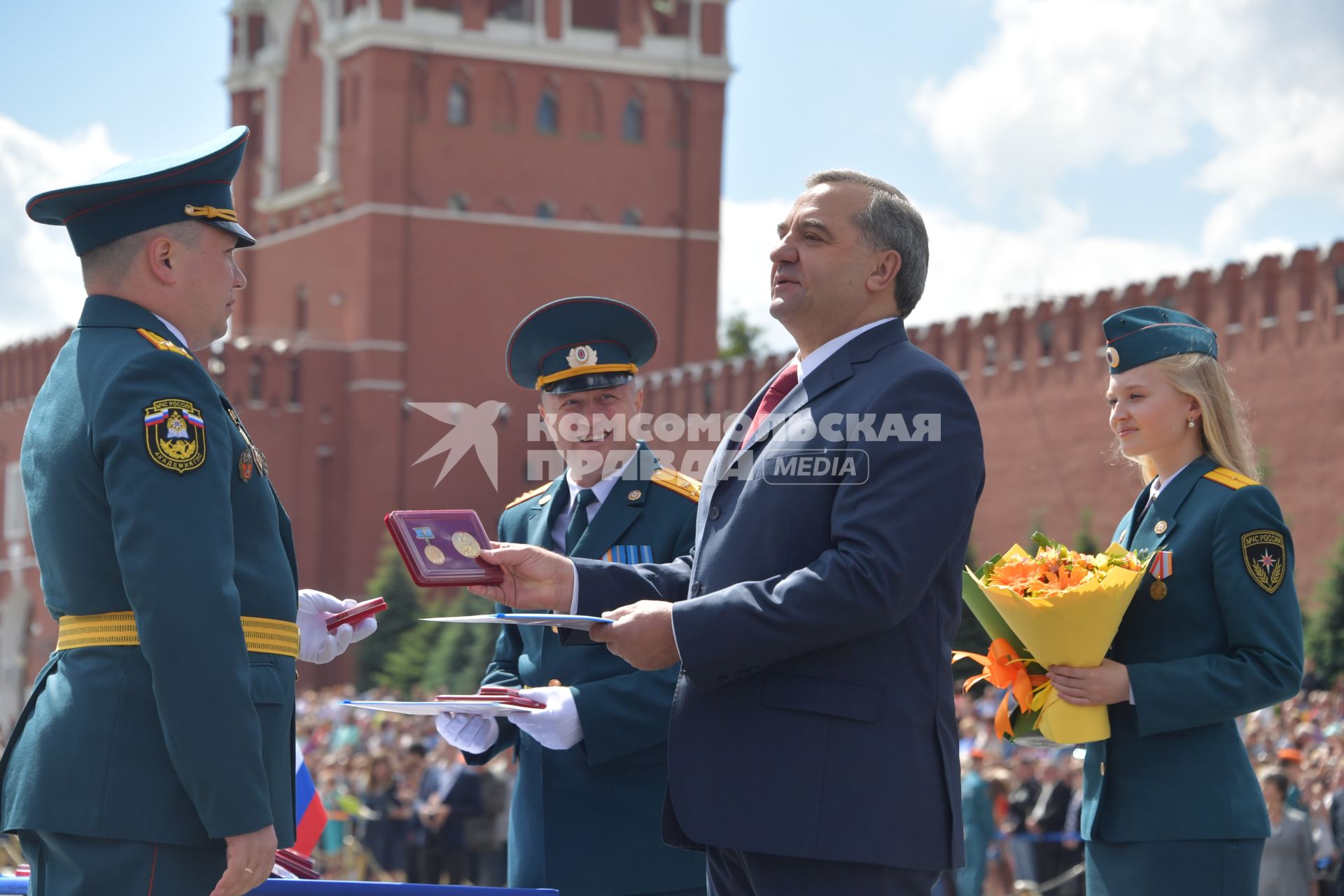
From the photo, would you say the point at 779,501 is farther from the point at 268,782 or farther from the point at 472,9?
the point at 472,9

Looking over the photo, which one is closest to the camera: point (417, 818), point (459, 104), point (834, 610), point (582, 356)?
point (834, 610)

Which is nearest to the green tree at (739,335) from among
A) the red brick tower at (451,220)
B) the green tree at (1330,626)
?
the red brick tower at (451,220)

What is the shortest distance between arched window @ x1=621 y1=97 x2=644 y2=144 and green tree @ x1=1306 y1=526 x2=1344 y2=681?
22.1m

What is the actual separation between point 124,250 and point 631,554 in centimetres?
125

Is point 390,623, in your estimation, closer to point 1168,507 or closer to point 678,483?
point 678,483

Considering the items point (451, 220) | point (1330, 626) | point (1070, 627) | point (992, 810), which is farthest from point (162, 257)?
point (451, 220)

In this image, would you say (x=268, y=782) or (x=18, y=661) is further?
(x=18, y=661)

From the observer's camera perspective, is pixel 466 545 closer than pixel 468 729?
Yes

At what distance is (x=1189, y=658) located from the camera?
10.9 ft

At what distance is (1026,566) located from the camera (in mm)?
3316

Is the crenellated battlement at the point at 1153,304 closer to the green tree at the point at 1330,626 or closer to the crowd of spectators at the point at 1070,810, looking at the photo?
the green tree at the point at 1330,626

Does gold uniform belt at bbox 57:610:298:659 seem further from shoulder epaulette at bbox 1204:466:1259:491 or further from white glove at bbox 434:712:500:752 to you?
shoulder epaulette at bbox 1204:466:1259:491

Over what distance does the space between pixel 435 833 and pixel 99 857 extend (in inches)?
397

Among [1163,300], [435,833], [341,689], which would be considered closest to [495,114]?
[341,689]
